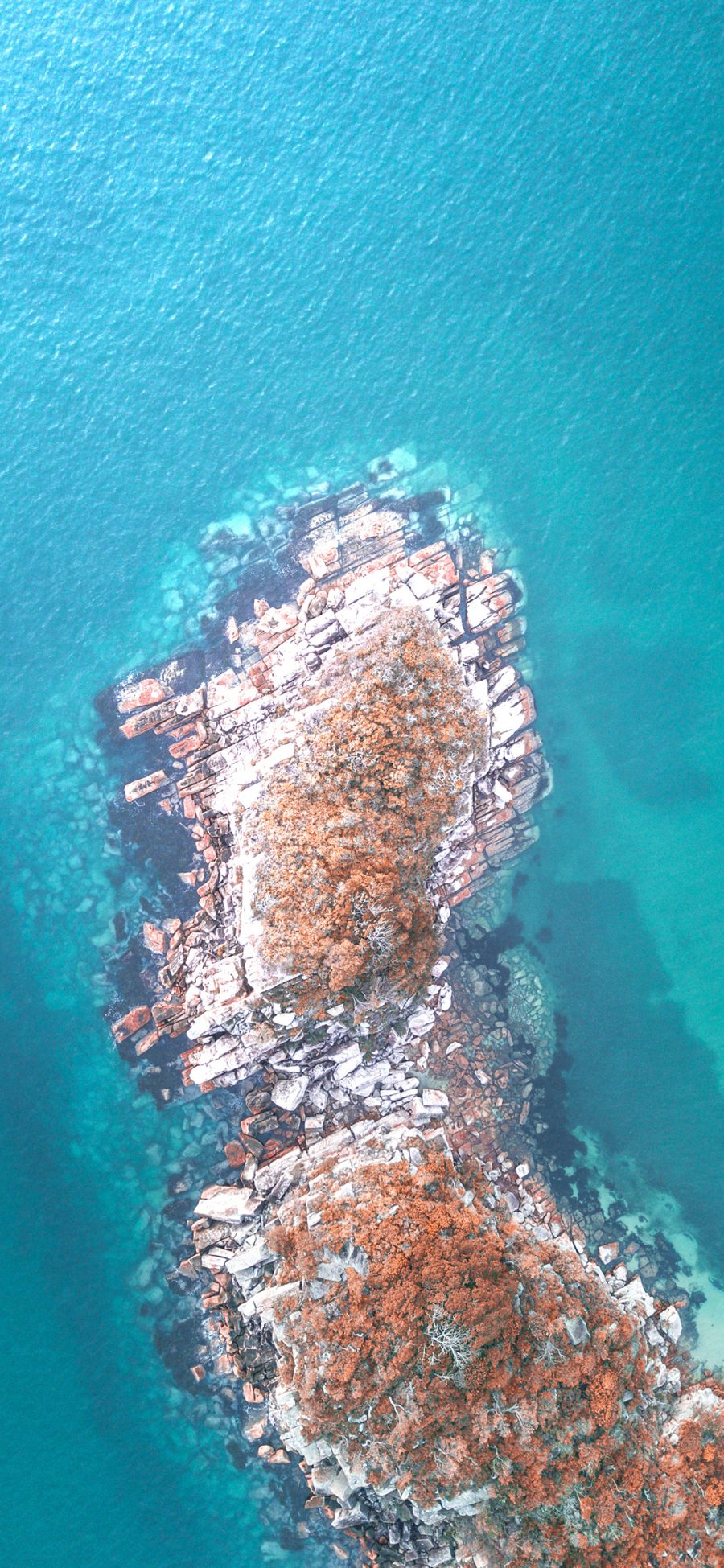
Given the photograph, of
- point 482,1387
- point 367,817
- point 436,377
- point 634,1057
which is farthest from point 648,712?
point 482,1387


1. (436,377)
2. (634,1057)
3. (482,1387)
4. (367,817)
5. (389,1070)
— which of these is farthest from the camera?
(436,377)

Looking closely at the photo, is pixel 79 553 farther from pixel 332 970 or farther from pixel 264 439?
pixel 332 970

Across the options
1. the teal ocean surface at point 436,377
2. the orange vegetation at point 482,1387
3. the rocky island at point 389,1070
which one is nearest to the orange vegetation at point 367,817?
the rocky island at point 389,1070

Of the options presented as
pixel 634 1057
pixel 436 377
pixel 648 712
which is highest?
pixel 436 377

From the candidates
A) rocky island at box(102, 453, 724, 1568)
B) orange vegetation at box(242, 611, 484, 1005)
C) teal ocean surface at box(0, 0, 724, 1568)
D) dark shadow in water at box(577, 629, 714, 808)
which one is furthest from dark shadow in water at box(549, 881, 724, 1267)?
orange vegetation at box(242, 611, 484, 1005)

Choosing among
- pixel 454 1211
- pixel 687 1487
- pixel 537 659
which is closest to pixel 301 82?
pixel 537 659

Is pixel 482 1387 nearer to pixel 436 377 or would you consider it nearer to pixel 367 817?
pixel 367 817
